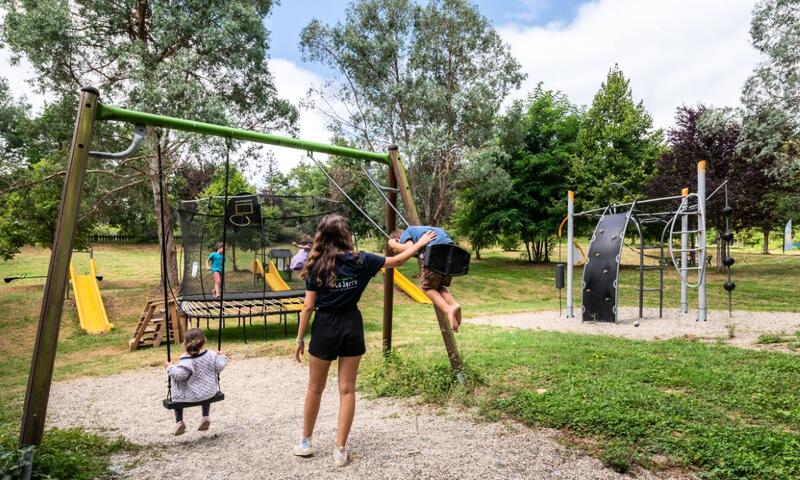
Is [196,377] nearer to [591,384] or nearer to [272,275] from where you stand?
[591,384]

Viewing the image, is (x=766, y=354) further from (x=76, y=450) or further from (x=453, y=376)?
(x=76, y=450)

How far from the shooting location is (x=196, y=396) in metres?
3.90

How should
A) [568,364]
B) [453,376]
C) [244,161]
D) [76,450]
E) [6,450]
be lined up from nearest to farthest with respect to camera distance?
[6,450] < [76,450] < [453,376] < [568,364] < [244,161]

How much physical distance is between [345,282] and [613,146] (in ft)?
85.3

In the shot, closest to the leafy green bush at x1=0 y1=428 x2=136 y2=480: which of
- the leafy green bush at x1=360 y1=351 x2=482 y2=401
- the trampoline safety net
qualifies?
the leafy green bush at x1=360 y1=351 x2=482 y2=401

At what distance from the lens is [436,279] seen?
13.4ft

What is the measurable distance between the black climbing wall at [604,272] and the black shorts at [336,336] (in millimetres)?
7911

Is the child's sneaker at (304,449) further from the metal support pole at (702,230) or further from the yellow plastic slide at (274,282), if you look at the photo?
the yellow plastic slide at (274,282)

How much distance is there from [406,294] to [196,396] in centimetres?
1345

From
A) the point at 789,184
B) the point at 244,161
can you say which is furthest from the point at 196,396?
the point at 789,184

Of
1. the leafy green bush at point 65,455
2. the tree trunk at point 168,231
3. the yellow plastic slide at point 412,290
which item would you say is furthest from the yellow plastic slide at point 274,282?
the leafy green bush at point 65,455

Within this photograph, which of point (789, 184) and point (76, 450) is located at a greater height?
point (789, 184)

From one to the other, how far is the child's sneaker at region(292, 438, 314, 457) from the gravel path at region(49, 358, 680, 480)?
5cm

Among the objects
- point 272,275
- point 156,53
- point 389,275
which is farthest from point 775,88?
point 156,53
